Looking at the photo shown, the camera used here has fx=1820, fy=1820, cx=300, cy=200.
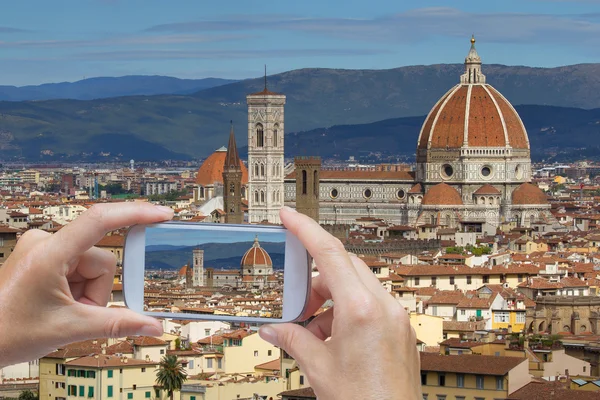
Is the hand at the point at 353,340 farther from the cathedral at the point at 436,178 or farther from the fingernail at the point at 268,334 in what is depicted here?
the cathedral at the point at 436,178

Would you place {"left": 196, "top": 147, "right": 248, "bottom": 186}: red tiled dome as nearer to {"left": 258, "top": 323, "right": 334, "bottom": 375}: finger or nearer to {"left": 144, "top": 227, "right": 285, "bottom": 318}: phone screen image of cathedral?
{"left": 144, "top": 227, "right": 285, "bottom": 318}: phone screen image of cathedral

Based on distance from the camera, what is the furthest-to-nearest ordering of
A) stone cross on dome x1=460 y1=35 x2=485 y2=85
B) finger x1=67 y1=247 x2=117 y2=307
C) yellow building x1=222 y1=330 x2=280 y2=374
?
stone cross on dome x1=460 y1=35 x2=485 y2=85, yellow building x1=222 y1=330 x2=280 y2=374, finger x1=67 y1=247 x2=117 y2=307

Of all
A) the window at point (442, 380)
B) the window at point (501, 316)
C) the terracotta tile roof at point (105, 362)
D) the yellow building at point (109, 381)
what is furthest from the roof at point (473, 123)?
the window at point (442, 380)

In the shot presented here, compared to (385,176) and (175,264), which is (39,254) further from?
(385,176)

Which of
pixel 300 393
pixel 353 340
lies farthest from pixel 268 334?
pixel 300 393

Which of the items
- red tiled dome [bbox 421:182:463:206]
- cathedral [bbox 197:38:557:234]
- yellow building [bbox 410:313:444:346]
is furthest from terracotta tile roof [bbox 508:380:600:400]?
red tiled dome [bbox 421:182:463:206]

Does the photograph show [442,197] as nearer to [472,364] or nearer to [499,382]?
[472,364]
